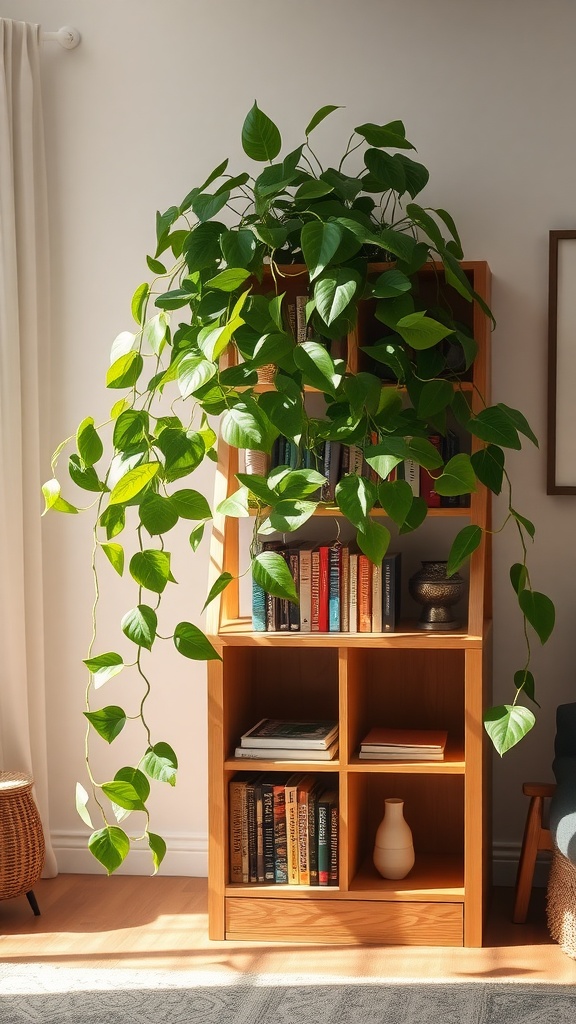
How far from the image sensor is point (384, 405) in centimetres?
257

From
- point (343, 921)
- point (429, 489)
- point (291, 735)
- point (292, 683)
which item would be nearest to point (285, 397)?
point (429, 489)

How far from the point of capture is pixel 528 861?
2775 mm

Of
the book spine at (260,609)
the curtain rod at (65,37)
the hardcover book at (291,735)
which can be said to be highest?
the curtain rod at (65,37)

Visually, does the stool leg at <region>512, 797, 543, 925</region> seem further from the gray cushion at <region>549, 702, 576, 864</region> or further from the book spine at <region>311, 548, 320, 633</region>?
the book spine at <region>311, 548, 320, 633</region>

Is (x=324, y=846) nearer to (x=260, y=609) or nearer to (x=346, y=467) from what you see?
(x=260, y=609)

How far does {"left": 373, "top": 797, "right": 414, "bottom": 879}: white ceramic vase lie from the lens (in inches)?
109

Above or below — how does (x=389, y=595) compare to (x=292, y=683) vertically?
above

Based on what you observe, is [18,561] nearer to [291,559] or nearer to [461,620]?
[291,559]

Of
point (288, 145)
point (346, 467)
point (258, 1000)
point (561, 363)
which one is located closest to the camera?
point (258, 1000)

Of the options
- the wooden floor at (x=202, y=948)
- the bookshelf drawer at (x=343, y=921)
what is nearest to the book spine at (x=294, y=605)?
the bookshelf drawer at (x=343, y=921)

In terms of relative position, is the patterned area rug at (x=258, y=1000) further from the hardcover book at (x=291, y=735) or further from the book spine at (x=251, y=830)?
the hardcover book at (x=291, y=735)

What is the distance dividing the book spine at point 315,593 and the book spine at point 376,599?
14 cm

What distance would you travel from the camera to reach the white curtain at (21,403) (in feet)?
10.2

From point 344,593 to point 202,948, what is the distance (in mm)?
925
